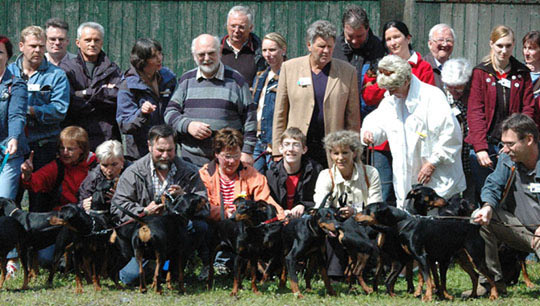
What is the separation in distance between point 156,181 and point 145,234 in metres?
0.70

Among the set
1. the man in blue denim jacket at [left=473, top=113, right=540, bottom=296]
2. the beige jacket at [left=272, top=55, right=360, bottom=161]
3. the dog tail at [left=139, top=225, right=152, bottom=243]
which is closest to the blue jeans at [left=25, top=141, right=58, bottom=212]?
the dog tail at [left=139, top=225, right=152, bottom=243]

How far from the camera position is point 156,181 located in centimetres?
662

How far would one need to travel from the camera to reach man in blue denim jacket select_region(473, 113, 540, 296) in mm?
6043

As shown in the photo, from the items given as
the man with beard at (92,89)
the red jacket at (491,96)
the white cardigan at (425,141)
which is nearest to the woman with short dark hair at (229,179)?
the white cardigan at (425,141)

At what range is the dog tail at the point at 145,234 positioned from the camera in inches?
237

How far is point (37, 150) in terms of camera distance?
7430mm

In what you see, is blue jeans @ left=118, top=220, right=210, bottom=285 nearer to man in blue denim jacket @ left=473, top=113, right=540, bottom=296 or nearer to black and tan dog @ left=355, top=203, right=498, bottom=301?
black and tan dog @ left=355, top=203, right=498, bottom=301

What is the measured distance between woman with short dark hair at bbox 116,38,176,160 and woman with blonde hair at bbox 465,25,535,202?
2.92 metres

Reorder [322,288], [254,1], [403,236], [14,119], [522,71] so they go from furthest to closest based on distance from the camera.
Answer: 1. [254,1]
2. [522,71]
3. [14,119]
4. [322,288]
5. [403,236]

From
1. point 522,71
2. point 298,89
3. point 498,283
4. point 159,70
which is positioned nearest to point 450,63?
point 522,71

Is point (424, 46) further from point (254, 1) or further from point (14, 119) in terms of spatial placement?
point (14, 119)

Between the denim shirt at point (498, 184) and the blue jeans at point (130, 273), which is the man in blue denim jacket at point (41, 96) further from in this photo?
the denim shirt at point (498, 184)

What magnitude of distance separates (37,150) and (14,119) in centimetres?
62

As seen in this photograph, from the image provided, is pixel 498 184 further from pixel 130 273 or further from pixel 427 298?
pixel 130 273
